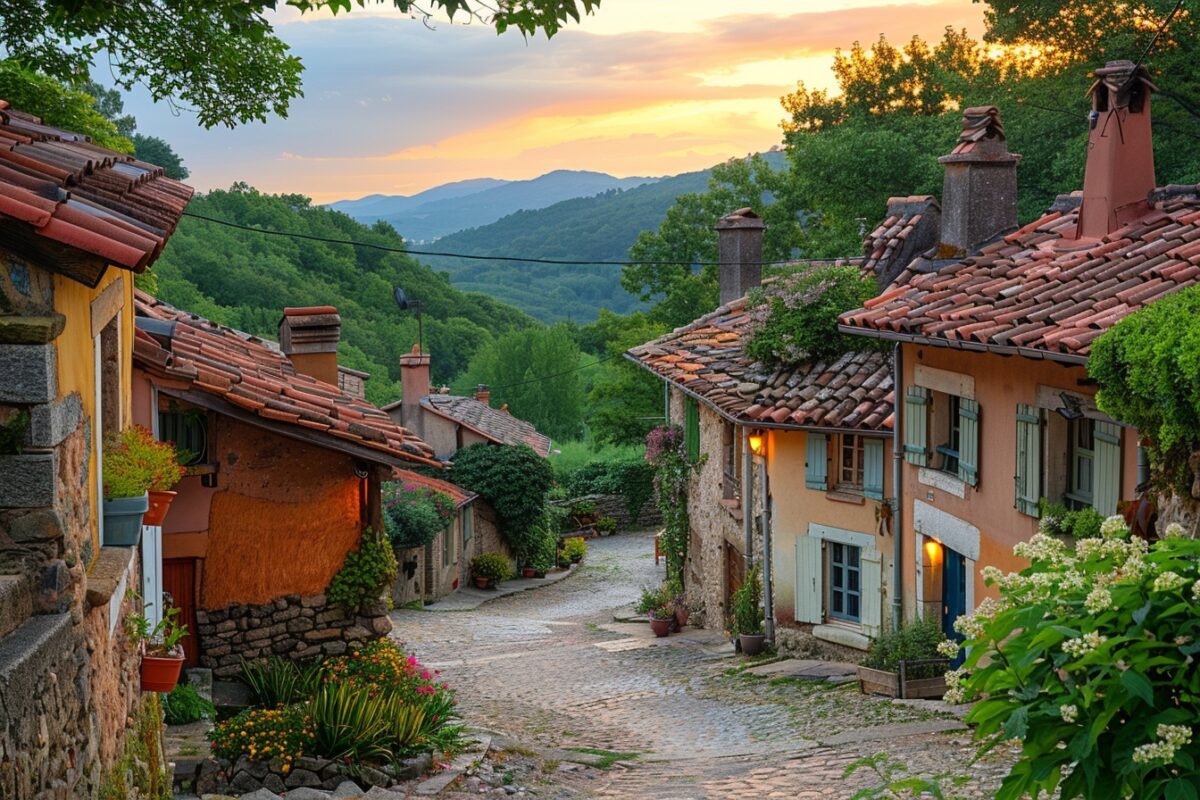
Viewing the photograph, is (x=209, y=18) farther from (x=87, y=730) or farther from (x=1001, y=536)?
(x=1001, y=536)

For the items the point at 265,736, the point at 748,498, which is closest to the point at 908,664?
the point at 748,498

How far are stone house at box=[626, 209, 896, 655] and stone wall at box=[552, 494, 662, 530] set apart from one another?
25588 millimetres

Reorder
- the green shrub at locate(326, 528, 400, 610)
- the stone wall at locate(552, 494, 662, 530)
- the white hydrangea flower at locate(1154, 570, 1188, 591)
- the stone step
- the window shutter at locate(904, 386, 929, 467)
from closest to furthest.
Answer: the white hydrangea flower at locate(1154, 570, 1188, 591) → the stone step → the green shrub at locate(326, 528, 400, 610) → the window shutter at locate(904, 386, 929, 467) → the stone wall at locate(552, 494, 662, 530)

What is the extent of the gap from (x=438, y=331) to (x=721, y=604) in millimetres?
51169

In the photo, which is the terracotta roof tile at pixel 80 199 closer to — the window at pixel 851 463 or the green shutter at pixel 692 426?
the window at pixel 851 463

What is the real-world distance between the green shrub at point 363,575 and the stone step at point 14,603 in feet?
23.5

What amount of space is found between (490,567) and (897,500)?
1990cm

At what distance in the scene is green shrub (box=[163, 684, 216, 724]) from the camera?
35.7 feet

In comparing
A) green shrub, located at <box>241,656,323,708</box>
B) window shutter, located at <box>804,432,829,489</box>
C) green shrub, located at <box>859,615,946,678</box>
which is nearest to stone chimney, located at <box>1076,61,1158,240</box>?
green shrub, located at <box>859,615,946,678</box>

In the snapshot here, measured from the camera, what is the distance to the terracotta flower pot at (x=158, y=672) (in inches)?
317

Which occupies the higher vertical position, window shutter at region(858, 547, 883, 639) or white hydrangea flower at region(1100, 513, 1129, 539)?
white hydrangea flower at region(1100, 513, 1129, 539)

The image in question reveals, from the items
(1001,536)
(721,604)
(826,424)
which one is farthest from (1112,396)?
(721,604)

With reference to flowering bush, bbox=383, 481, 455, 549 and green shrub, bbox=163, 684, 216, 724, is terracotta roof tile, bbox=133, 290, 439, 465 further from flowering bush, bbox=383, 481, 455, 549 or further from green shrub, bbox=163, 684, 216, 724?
flowering bush, bbox=383, 481, 455, 549

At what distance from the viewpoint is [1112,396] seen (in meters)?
8.15
